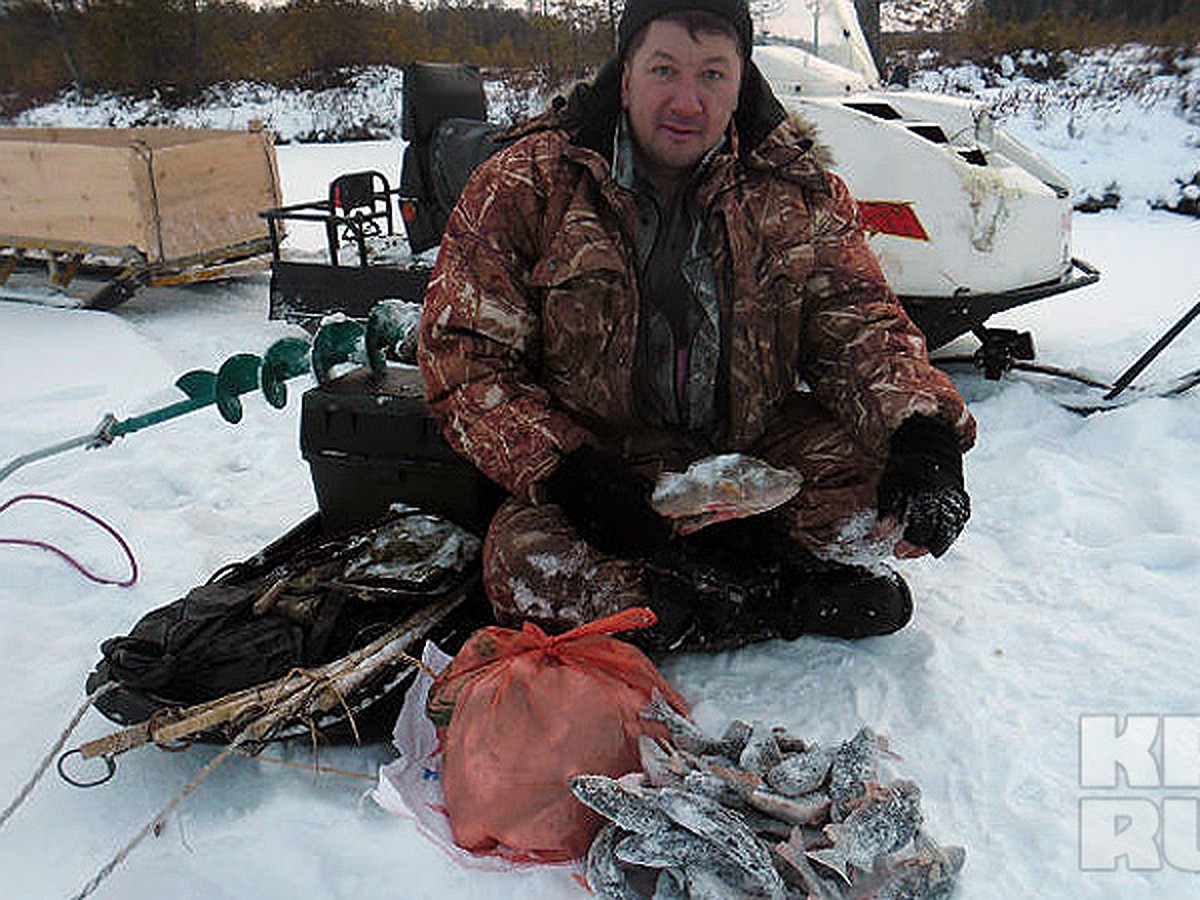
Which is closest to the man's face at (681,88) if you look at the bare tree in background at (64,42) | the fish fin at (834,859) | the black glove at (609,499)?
the black glove at (609,499)

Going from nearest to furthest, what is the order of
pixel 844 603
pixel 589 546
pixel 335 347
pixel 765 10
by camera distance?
1. pixel 589 546
2. pixel 844 603
3. pixel 335 347
4. pixel 765 10

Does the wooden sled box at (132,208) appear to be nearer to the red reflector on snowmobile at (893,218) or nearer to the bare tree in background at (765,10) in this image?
the bare tree in background at (765,10)

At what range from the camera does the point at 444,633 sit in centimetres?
208

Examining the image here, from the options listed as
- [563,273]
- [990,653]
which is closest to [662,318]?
[563,273]

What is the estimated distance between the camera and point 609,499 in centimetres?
198

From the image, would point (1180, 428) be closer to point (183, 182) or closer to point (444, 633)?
point (444, 633)

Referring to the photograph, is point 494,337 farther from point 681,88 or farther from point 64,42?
point 64,42

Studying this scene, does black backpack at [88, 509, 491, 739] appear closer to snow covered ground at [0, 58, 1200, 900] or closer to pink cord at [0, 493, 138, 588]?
snow covered ground at [0, 58, 1200, 900]

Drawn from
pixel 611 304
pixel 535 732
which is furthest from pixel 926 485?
pixel 535 732

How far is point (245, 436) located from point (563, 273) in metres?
2.06

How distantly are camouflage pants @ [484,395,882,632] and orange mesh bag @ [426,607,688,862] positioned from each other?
0.25 metres

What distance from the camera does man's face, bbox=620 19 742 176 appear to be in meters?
1.99

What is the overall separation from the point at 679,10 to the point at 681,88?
0.50 ft

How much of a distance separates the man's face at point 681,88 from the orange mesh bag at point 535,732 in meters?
1.03
